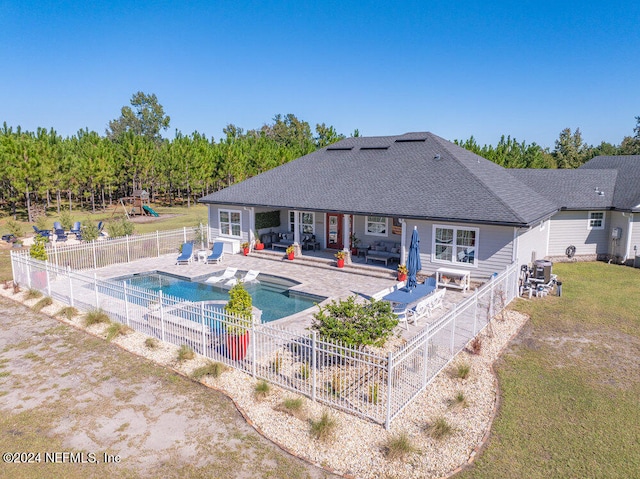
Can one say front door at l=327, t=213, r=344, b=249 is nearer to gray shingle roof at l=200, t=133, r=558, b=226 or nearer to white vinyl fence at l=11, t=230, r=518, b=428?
gray shingle roof at l=200, t=133, r=558, b=226

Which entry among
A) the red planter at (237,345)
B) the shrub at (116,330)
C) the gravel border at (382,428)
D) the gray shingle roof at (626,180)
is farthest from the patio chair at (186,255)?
the gray shingle roof at (626,180)

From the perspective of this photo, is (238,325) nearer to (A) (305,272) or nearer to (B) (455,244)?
(A) (305,272)

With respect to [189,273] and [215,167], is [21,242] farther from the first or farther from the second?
[215,167]

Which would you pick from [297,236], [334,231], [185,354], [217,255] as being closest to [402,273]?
[334,231]

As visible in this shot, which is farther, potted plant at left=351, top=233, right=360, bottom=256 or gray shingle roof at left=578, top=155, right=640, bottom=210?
potted plant at left=351, top=233, right=360, bottom=256

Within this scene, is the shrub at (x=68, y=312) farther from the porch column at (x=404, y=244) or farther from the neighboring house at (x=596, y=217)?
the neighboring house at (x=596, y=217)

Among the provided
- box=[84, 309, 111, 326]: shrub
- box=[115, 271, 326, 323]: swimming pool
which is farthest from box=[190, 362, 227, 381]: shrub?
box=[84, 309, 111, 326]: shrub
